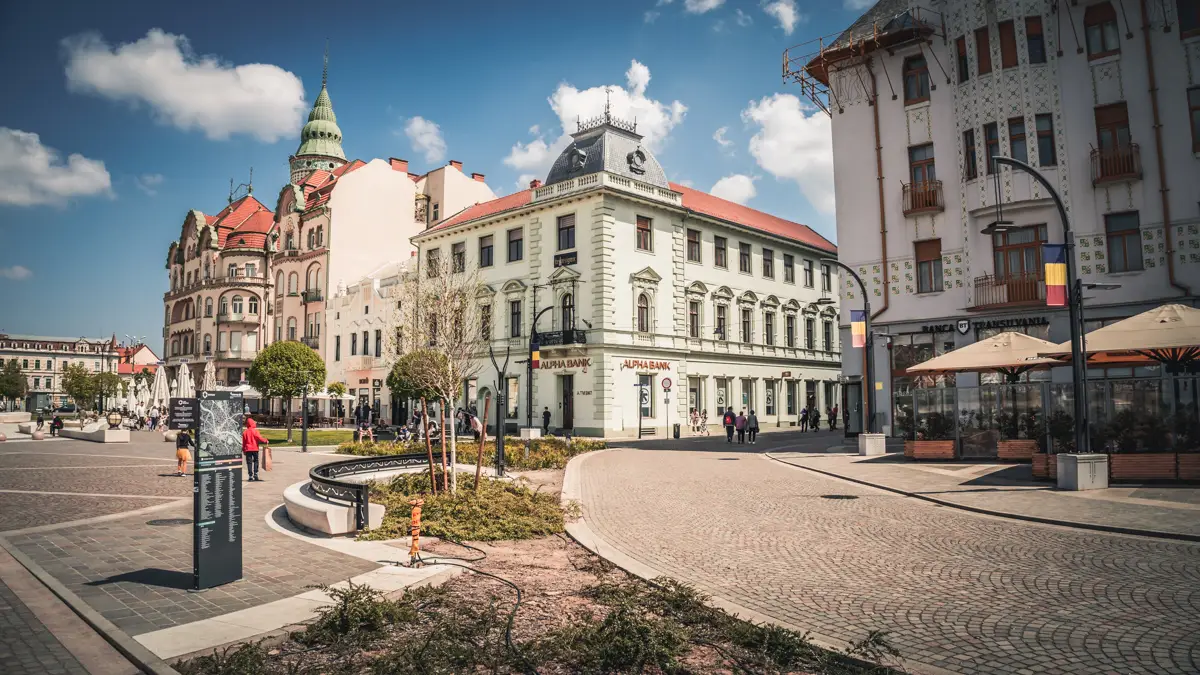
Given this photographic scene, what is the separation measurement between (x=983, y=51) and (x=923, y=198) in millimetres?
5592

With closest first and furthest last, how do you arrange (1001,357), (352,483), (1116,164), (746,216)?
(352,483), (1001,357), (1116,164), (746,216)

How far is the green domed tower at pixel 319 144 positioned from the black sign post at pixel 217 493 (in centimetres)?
7393

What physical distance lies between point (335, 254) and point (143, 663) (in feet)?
177

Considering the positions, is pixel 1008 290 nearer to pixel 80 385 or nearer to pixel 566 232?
pixel 566 232

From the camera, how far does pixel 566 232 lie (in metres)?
40.1

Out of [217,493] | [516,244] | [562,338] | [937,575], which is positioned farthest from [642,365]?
[217,493]

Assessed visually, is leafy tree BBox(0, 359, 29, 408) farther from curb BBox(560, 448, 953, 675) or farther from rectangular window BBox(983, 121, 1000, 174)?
rectangular window BBox(983, 121, 1000, 174)

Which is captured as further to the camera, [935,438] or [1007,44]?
[1007,44]

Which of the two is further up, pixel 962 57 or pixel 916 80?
pixel 962 57

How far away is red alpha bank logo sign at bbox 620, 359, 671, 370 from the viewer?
38.2 metres

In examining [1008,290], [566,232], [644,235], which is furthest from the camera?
[644,235]

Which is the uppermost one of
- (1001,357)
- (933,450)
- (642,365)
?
(642,365)

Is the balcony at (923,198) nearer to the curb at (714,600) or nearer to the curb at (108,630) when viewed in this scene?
the curb at (714,600)

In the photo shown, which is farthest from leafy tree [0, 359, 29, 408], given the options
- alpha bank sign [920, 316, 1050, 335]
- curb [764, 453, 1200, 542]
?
curb [764, 453, 1200, 542]
